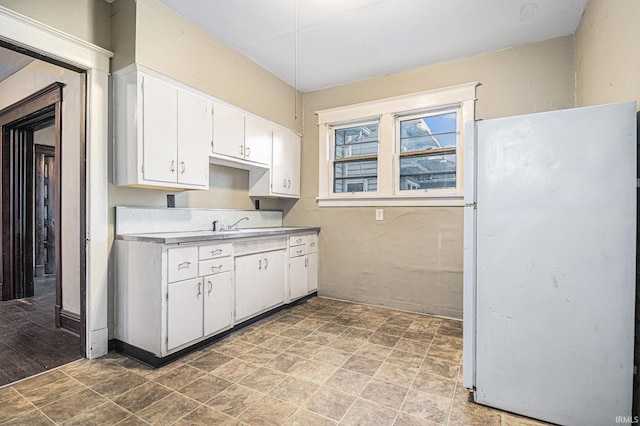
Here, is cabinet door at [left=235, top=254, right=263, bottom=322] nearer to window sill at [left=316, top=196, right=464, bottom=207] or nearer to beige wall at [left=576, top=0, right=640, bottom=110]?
window sill at [left=316, top=196, right=464, bottom=207]

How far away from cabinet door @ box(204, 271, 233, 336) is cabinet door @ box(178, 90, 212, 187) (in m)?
0.88

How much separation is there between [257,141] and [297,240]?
4.12 ft

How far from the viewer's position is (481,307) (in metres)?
1.83

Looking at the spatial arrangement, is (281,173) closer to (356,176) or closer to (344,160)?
(344,160)

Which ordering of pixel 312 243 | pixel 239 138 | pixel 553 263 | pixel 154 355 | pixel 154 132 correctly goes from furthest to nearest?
pixel 312 243
pixel 239 138
pixel 154 132
pixel 154 355
pixel 553 263

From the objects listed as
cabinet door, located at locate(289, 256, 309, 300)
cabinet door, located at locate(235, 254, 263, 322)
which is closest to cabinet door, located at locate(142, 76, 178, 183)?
cabinet door, located at locate(235, 254, 263, 322)

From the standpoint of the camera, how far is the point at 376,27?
2846 millimetres

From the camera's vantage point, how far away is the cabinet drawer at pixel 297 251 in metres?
3.65

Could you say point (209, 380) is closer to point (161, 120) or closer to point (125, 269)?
point (125, 269)

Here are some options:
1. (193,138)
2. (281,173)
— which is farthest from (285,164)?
(193,138)

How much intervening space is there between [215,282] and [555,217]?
241 cm

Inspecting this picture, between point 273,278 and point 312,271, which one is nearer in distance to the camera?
point 273,278

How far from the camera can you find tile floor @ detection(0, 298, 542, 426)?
168cm

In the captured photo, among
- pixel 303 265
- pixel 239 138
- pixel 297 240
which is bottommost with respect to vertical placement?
pixel 303 265
